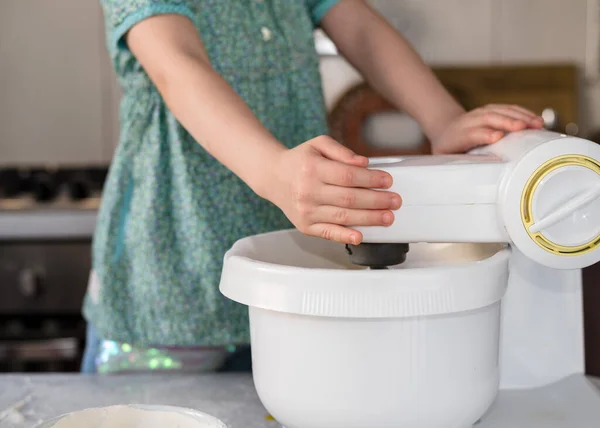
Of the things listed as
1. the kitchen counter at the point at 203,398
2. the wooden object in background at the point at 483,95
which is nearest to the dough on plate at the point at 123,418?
the kitchen counter at the point at 203,398

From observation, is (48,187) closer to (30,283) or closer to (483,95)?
(30,283)

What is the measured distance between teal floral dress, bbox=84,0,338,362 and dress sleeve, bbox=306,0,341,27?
73mm

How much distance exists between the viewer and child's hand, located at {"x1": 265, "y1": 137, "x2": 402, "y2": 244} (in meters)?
0.53

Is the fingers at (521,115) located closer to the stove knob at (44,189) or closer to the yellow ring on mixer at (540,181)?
the yellow ring on mixer at (540,181)

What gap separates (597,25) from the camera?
2037mm

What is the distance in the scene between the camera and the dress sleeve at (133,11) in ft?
2.41

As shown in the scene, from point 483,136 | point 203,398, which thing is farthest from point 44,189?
point 483,136

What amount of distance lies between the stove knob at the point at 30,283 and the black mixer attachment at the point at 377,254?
1.09 meters

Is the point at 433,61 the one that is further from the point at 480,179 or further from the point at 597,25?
the point at 480,179

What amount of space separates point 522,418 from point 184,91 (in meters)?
0.41

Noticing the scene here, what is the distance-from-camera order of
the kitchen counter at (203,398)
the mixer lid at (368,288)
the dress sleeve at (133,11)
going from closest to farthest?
the mixer lid at (368,288), the kitchen counter at (203,398), the dress sleeve at (133,11)

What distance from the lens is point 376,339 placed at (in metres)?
0.52

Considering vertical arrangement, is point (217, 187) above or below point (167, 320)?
above

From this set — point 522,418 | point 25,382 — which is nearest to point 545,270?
point 522,418
